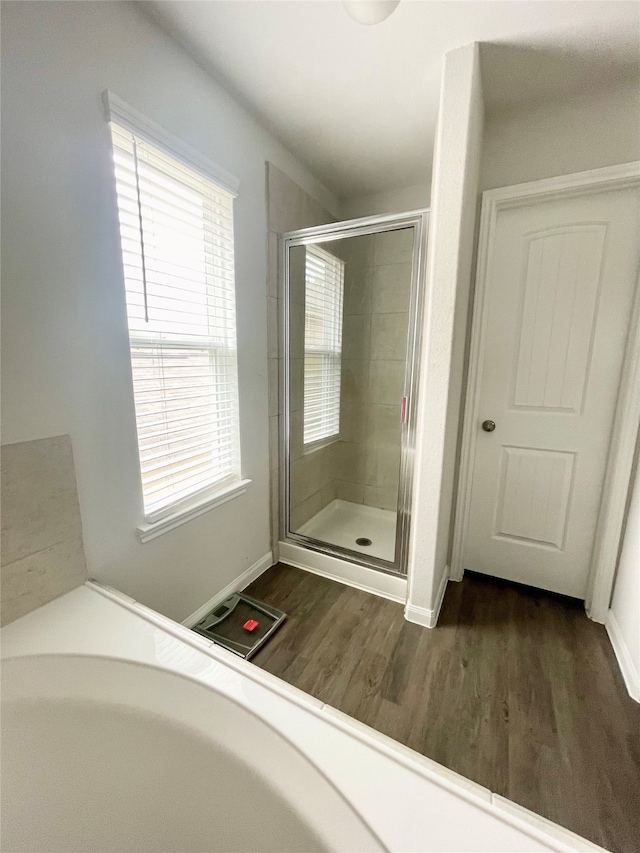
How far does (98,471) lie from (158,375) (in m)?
0.42

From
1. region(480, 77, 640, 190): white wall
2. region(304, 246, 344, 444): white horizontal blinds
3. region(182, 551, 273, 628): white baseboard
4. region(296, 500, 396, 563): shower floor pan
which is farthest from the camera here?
region(304, 246, 344, 444): white horizontal blinds

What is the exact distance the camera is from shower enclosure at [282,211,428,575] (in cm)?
190

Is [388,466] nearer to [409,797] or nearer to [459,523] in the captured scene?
[459,523]

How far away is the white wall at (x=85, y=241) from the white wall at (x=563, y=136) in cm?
128

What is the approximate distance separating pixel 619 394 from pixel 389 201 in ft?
6.13

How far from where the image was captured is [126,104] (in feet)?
3.78

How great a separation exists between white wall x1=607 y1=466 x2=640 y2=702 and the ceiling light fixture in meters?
1.97

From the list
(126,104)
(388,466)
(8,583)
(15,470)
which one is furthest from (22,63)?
(388,466)

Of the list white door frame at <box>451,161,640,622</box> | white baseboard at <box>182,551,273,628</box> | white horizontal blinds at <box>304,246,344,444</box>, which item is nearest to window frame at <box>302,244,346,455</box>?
white horizontal blinds at <box>304,246,344,444</box>

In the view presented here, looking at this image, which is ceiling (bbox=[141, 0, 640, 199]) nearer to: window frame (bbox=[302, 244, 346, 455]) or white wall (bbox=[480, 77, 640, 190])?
white wall (bbox=[480, 77, 640, 190])

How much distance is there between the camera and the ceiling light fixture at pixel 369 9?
1011mm

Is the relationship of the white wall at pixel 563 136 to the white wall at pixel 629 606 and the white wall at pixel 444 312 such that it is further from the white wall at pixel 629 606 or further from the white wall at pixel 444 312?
the white wall at pixel 629 606

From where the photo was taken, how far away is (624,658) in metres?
1.44

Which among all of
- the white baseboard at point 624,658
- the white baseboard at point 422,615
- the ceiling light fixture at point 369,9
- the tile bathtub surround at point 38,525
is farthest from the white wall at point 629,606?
the tile bathtub surround at point 38,525
